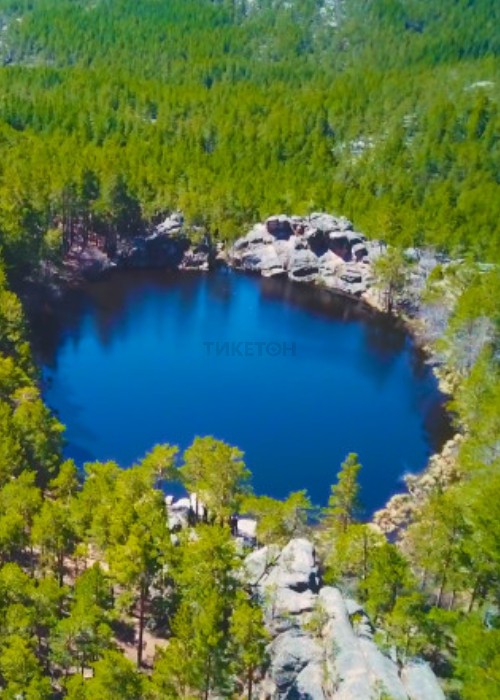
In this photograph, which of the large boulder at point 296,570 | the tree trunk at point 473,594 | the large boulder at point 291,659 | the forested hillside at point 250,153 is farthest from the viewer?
the forested hillside at point 250,153

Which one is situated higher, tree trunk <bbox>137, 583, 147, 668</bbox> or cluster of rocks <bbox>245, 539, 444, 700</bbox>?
cluster of rocks <bbox>245, 539, 444, 700</bbox>

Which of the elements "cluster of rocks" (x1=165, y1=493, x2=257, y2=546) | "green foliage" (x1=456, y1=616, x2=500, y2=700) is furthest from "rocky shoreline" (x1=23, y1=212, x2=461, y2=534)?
"green foliage" (x1=456, y1=616, x2=500, y2=700)

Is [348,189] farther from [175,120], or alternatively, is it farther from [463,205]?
[175,120]

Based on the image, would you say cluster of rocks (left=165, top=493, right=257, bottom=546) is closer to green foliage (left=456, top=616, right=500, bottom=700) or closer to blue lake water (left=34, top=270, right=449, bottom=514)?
blue lake water (left=34, top=270, right=449, bottom=514)

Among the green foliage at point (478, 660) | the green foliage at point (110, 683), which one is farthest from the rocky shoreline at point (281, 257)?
the green foliage at point (110, 683)

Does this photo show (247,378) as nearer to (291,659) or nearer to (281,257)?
(281,257)

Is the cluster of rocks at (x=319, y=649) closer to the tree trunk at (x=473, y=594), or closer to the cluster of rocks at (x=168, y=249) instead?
the tree trunk at (x=473, y=594)
